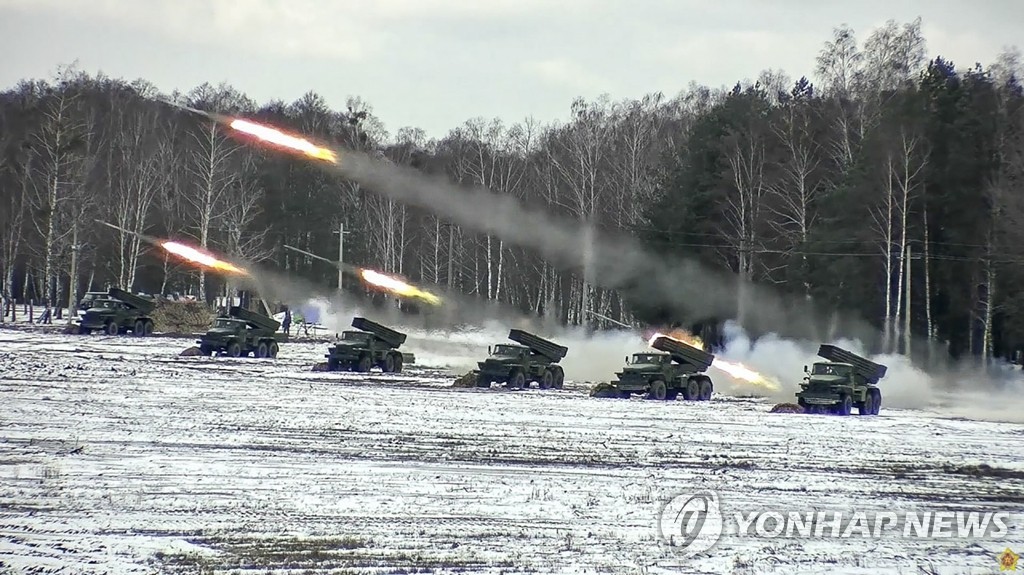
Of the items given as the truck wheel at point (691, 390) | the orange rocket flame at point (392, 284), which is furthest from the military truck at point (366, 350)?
the truck wheel at point (691, 390)

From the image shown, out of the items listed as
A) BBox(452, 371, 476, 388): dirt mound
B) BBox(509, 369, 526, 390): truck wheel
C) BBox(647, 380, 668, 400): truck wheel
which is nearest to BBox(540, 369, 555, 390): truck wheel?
BBox(509, 369, 526, 390): truck wheel

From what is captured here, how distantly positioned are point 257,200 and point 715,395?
46.6 meters

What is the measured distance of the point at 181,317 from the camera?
70.9 m

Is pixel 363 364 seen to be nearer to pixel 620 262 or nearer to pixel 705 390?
pixel 620 262

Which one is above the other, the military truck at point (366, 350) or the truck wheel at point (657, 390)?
the military truck at point (366, 350)

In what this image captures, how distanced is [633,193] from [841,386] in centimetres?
3937

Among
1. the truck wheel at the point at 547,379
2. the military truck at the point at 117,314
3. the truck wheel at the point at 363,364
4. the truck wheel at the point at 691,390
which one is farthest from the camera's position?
the military truck at the point at 117,314

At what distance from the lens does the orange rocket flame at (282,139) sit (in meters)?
36.0

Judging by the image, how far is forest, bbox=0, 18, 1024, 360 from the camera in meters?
54.4

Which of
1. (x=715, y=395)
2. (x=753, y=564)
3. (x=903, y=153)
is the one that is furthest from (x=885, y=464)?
(x=903, y=153)

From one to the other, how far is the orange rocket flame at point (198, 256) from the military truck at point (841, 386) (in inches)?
1200

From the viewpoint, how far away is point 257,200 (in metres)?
81.8

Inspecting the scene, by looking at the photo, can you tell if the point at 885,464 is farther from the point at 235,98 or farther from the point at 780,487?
the point at 235,98

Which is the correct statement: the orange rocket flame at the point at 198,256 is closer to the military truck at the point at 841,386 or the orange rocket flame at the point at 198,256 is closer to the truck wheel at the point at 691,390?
the truck wheel at the point at 691,390
